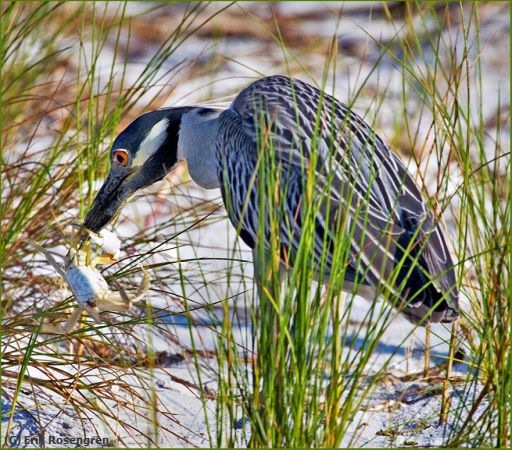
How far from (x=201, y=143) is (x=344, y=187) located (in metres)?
0.73

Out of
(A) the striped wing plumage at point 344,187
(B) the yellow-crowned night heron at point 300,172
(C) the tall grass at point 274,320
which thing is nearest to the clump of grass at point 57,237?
(C) the tall grass at point 274,320

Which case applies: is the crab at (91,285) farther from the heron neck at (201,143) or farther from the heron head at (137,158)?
the heron neck at (201,143)

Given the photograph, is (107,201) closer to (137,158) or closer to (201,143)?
(137,158)

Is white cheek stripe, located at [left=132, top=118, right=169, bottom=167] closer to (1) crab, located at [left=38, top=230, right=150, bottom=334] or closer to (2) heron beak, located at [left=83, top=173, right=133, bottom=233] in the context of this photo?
(2) heron beak, located at [left=83, top=173, right=133, bottom=233]

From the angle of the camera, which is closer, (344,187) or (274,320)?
(274,320)

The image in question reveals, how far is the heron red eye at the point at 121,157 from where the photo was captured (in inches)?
135

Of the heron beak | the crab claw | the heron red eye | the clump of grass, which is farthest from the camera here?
the heron red eye

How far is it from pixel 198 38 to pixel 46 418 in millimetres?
4392

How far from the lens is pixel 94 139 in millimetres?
3238

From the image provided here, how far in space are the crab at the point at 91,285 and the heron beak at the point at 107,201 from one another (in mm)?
170

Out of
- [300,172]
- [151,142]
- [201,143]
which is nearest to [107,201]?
[151,142]

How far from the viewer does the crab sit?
113 inches

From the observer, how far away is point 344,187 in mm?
2898

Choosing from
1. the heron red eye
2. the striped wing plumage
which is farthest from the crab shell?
the heron red eye
